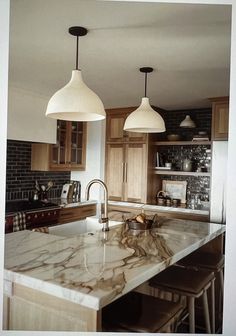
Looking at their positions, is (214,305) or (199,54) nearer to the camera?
(214,305)

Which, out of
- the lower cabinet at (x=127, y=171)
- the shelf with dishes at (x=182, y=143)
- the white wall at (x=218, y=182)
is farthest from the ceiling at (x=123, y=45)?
the lower cabinet at (x=127, y=171)

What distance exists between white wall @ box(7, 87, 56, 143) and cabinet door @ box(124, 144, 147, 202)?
120cm

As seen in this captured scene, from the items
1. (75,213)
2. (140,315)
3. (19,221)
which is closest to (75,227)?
(19,221)

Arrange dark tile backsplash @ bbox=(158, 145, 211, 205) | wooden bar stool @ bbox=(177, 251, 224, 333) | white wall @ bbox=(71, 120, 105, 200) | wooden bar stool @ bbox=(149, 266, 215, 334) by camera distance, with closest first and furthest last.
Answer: wooden bar stool @ bbox=(149, 266, 215, 334) < wooden bar stool @ bbox=(177, 251, 224, 333) < dark tile backsplash @ bbox=(158, 145, 211, 205) < white wall @ bbox=(71, 120, 105, 200)

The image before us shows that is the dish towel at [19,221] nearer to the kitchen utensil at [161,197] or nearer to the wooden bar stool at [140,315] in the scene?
the wooden bar stool at [140,315]

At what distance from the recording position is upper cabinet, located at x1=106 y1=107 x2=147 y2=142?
4.26 meters

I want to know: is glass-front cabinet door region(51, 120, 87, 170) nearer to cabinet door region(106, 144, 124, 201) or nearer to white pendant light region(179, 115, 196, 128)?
cabinet door region(106, 144, 124, 201)

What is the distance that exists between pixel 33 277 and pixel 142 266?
52 centimetres

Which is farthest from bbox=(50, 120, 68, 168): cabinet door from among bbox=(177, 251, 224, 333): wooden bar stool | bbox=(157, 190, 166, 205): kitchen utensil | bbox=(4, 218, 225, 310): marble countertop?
bbox=(177, 251, 224, 333): wooden bar stool

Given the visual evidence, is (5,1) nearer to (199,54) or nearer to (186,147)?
(199,54)

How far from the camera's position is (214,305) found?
6.38 feet

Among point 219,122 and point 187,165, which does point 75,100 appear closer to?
point 219,122

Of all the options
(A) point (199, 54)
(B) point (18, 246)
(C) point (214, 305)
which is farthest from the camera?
(A) point (199, 54)

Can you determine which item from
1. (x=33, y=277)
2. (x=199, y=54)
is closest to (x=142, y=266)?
(x=33, y=277)
